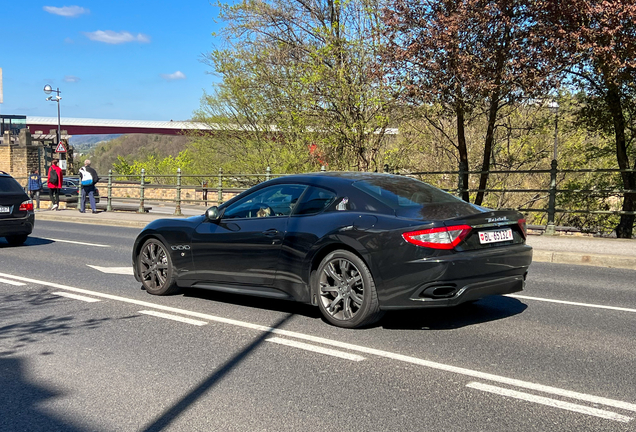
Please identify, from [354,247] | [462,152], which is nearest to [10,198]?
[354,247]

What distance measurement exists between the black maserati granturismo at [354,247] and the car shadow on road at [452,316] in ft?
1.55

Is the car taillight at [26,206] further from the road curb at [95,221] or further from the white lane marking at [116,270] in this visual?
the road curb at [95,221]

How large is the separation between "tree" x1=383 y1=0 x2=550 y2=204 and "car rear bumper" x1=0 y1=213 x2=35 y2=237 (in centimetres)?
871

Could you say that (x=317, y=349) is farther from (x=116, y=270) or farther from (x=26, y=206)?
(x=26, y=206)

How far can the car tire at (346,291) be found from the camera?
19.5 ft

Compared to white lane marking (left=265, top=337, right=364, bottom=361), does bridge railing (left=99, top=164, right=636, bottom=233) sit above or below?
above

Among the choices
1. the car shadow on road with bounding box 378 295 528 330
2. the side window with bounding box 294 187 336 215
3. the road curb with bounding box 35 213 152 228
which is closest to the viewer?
the car shadow on road with bounding box 378 295 528 330

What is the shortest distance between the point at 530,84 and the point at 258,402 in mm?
12642

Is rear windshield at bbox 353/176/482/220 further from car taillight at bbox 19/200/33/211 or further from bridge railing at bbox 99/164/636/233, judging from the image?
car taillight at bbox 19/200/33/211

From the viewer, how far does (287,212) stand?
6.83 meters

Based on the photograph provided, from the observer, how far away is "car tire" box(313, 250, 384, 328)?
5941 mm

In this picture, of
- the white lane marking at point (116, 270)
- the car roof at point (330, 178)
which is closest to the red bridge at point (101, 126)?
the white lane marking at point (116, 270)

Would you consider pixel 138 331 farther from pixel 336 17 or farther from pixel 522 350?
pixel 336 17

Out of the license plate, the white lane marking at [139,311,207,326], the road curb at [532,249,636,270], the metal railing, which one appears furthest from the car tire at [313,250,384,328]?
the metal railing
